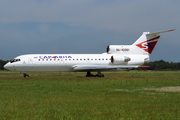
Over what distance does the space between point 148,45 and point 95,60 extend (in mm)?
8306

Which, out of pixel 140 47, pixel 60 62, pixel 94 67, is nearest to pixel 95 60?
pixel 94 67

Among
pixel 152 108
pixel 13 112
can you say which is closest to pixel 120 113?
pixel 152 108

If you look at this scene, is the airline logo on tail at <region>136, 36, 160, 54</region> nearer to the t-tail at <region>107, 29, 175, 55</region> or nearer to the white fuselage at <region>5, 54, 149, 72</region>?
the t-tail at <region>107, 29, 175, 55</region>

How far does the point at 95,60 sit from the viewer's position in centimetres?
3422

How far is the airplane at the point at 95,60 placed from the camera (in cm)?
3319

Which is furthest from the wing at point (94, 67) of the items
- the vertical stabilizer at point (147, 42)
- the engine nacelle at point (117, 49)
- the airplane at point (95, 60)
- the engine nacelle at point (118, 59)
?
the vertical stabilizer at point (147, 42)

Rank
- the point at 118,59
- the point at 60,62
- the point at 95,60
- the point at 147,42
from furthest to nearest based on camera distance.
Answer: the point at 147,42 → the point at 95,60 → the point at 118,59 → the point at 60,62

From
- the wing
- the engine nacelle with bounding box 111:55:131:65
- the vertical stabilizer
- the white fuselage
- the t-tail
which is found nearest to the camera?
the wing

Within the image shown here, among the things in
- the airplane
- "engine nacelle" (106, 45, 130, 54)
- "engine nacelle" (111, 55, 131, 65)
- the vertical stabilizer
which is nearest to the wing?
the airplane

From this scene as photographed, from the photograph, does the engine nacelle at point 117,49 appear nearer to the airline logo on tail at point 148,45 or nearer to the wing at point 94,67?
the airline logo on tail at point 148,45

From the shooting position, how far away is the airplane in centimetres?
3319

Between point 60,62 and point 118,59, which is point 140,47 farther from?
point 60,62

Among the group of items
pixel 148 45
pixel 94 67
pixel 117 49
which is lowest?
pixel 94 67

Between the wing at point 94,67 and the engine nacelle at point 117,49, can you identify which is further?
the engine nacelle at point 117,49
